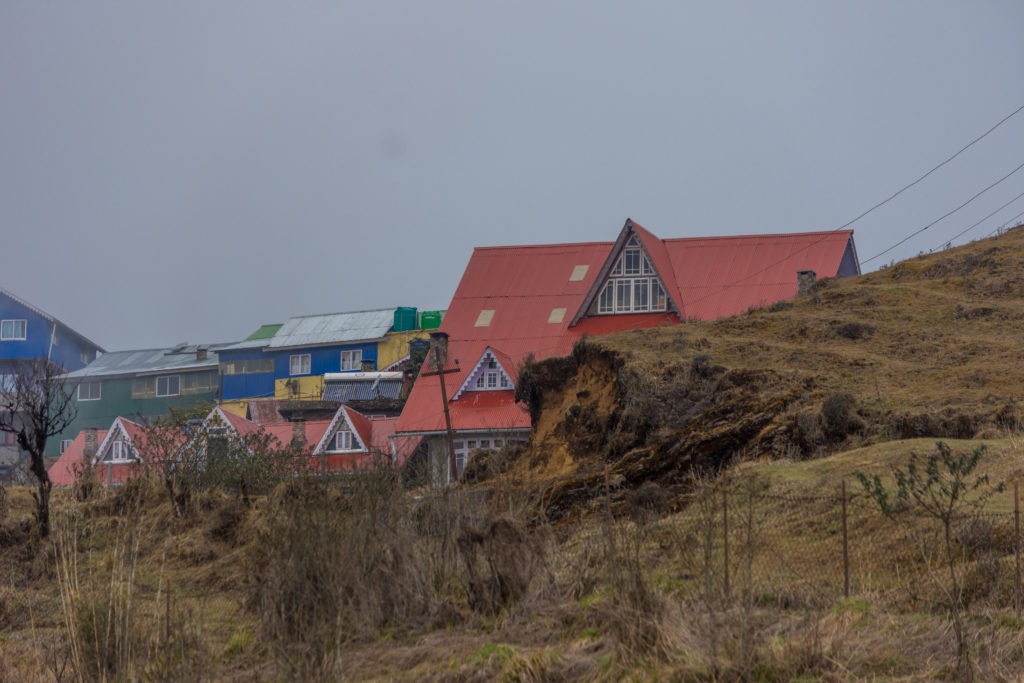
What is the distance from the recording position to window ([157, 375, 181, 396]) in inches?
3167

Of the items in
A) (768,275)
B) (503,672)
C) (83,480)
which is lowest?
(503,672)

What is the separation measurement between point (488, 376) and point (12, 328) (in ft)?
151

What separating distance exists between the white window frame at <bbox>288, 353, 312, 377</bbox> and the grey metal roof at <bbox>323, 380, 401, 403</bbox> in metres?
12.3

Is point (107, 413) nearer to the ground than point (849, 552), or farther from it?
farther from it

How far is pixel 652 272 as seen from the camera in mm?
48844

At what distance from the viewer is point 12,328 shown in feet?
269

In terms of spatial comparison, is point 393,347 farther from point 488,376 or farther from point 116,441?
point 488,376

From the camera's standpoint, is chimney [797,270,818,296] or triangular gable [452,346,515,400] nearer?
chimney [797,270,818,296]

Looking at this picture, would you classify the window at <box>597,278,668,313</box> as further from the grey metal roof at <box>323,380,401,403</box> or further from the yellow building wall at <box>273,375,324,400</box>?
the yellow building wall at <box>273,375,324,400</box>

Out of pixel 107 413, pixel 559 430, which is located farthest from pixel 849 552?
pixel 107 413

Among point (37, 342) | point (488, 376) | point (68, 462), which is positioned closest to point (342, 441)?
point (488, 376)

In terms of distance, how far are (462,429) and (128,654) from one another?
28.5 m

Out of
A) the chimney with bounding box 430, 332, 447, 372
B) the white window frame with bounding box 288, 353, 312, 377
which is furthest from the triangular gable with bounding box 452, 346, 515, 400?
the white window frame with bounding box 288, 353, 312, 377

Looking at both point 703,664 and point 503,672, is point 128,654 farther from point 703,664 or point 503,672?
point 703,664
